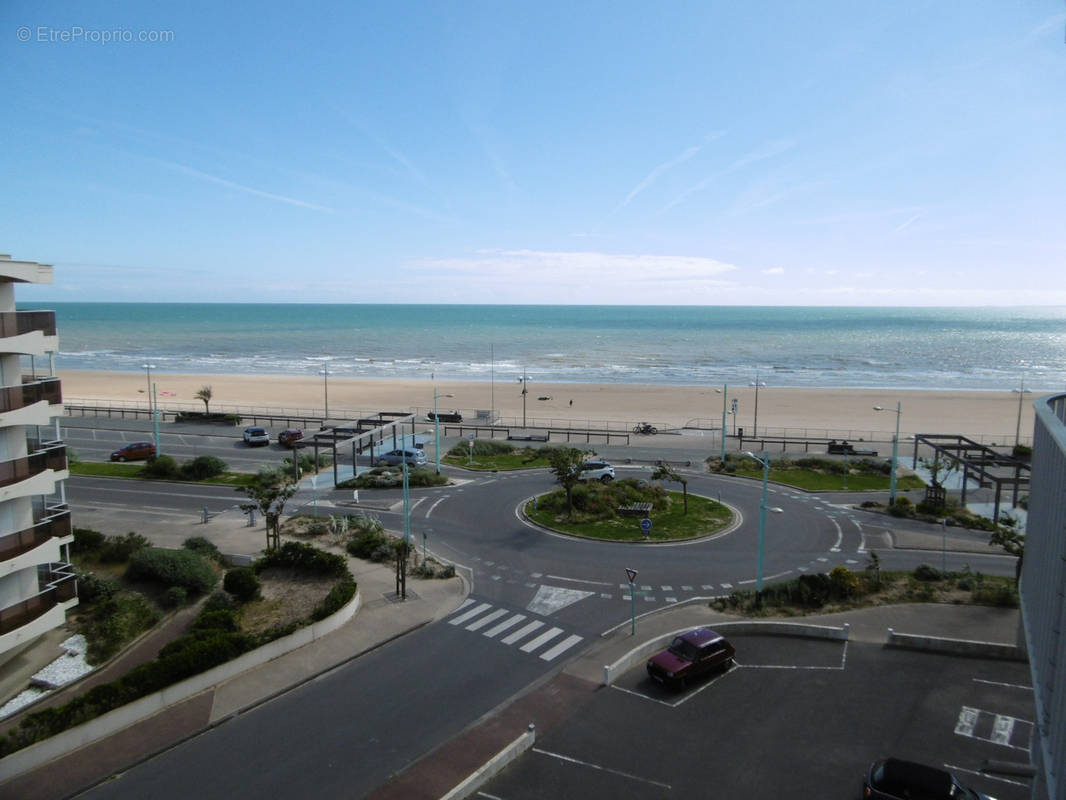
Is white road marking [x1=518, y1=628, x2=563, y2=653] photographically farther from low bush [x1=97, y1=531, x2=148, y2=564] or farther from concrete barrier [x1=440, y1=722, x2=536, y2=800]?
low bush [x1=97, y1=531, x2=148, y2=564]

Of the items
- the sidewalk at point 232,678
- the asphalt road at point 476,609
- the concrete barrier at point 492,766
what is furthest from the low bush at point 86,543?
the concrete barrier at point 492,766

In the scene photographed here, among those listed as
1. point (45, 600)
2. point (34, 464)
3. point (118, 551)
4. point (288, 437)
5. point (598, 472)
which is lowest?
point (598, 472)

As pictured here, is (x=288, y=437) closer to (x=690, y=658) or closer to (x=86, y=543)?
(x=86, y=543)

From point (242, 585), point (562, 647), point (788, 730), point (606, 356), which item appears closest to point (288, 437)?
point (242, 585)

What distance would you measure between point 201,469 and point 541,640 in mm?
29461

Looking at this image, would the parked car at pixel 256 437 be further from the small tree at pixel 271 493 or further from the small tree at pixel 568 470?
the small tree at pixel 568 470

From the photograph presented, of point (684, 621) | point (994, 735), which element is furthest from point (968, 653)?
point (684, 621)

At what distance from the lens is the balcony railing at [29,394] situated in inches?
723

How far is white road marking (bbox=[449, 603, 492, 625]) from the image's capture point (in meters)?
22.7

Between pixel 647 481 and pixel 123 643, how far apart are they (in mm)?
29111

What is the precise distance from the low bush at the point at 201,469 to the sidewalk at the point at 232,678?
735 inches

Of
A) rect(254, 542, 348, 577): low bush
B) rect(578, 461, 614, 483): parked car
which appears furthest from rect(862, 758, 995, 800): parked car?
rect(578, 461, 614, 483): parked car

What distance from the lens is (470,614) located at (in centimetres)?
2327

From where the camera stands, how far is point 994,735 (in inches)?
635
